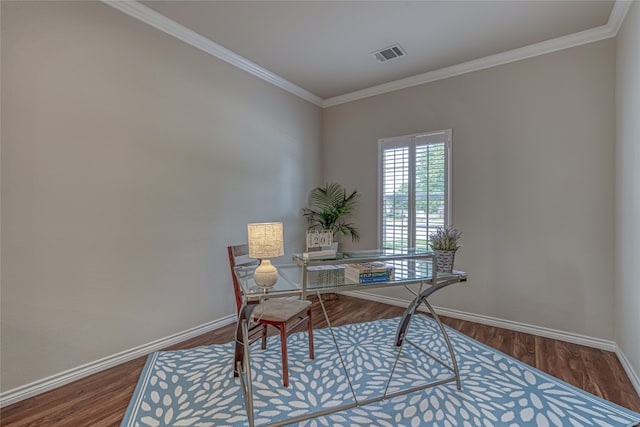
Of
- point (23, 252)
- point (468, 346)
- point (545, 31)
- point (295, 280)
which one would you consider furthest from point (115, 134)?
point (545, 31)

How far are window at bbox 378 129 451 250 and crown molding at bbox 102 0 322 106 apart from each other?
63.9 inches

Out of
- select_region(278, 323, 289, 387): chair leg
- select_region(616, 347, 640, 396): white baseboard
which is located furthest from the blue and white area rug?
select_region(616, 347, 640, 396): white baseboard

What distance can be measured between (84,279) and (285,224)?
88.5 inches

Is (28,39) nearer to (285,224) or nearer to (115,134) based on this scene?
(115,134)

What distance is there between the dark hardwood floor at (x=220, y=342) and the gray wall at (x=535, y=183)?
0.99ft

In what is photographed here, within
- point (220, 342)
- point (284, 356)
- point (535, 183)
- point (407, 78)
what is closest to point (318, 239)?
point (284, 356)

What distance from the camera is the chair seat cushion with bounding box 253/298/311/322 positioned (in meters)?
2.20

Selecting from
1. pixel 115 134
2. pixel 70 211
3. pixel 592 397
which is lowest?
pixel 592 397

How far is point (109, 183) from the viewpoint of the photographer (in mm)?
2430

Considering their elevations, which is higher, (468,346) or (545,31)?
(545,31)

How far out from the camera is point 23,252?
202cm

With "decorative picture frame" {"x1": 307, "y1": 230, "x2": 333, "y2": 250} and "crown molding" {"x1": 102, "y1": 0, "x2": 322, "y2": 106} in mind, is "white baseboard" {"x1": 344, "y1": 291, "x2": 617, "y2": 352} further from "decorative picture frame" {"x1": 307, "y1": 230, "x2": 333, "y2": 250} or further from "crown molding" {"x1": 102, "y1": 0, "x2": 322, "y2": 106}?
"crown molding" {"x1": 102, "y1": 0, "x2": 322, "y2": 106}

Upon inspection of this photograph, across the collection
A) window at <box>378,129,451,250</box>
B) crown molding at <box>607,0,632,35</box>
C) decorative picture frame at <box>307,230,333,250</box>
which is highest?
crown molding at <box>607,0,632,35</box>

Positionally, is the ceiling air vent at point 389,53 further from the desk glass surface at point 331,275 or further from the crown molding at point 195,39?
the desk glass surface at point 331,275
